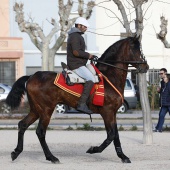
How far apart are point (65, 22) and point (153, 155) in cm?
1730

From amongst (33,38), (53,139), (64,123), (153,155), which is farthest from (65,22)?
(153,155)

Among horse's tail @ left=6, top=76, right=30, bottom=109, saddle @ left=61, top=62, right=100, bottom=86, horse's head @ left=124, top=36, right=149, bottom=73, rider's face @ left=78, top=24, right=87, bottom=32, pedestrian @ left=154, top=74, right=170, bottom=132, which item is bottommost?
pedestrian @ left=154, top=74, right=170, bottom=132

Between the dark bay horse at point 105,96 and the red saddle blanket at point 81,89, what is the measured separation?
0.28ft

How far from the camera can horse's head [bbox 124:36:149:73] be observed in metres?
13.7

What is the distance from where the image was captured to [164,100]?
810 inches

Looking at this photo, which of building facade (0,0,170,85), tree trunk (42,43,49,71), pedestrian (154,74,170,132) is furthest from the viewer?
building facade (0,0,170,85)

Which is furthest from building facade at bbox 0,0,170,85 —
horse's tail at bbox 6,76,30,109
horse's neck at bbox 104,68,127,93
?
horse's neck at bbox 104,68,127,93

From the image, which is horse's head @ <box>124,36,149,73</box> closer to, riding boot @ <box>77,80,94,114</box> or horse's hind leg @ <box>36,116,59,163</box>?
riding boot @ <box>77,80,94,114</box>

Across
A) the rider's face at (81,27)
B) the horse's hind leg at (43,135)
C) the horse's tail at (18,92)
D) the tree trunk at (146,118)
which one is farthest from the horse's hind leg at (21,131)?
the tree trunk at (146,118)

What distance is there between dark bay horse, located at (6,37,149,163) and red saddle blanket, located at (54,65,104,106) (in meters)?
0.09

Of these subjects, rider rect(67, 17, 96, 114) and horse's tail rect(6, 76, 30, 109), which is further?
horse's tail rect(6, 76, 30, 109)

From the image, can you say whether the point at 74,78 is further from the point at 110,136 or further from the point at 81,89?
the point at 110,136

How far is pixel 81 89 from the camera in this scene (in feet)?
44.0

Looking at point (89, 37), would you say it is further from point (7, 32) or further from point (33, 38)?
point (33, 38)
